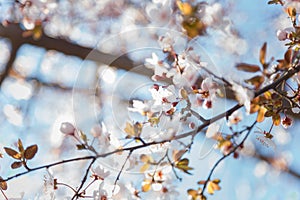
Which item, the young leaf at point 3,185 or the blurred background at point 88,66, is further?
the blurred background at point 88,66

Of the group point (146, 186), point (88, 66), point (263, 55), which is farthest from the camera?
point (88, 66)

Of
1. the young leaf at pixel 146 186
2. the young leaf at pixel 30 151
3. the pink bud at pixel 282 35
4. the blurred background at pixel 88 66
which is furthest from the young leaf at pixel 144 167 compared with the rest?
the blurred background at pixel 88 66

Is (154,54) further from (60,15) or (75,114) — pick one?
(60,15)

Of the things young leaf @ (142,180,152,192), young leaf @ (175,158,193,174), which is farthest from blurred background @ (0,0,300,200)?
Answer: young leaf @ (175,158,193,174)

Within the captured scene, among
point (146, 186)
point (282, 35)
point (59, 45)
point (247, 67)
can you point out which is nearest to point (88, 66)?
point (59, 45)

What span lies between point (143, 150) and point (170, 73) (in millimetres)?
149

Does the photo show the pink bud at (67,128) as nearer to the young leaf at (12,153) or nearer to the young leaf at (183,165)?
the young leaf at (12,153)

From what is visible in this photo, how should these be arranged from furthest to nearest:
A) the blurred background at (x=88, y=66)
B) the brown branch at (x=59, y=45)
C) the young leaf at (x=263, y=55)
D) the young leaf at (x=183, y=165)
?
the blurred background at (x=88, y=66), the brown branch at (x=59, y=45), the young leaf at (x=183, y=165), the young leaf at (x=263, y=55)

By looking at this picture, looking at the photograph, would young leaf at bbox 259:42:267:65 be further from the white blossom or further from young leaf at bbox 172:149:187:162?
young leaf at bbox 172:149:187:162

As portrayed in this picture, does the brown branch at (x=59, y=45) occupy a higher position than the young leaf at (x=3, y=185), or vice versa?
the brown branch at (x=59, y=45)

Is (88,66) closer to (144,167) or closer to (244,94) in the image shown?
(144,167)

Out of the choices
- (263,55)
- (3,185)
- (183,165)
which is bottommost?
(3,185)

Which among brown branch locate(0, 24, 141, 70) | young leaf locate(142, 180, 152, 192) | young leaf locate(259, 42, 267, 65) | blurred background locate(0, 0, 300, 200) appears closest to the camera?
young leaf locate(259, 42, 267, 65)

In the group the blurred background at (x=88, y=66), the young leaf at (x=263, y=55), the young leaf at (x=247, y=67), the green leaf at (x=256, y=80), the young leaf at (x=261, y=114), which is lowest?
the blurred background at (x=88, y=66)
